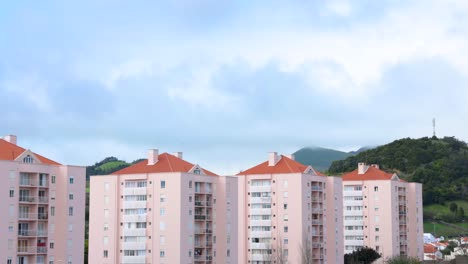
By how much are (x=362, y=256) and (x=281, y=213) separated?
19.3 meters

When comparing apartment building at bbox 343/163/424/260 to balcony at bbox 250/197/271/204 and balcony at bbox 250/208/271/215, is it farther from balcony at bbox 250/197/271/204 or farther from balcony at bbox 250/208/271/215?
balcony at bbox 250/197/271/204

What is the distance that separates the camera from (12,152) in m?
69.9

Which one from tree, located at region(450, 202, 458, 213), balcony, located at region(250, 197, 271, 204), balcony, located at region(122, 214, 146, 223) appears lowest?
balcony, located at region(122, 214, 146, 223)

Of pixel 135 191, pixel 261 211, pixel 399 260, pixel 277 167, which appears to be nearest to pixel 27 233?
pixel 135 191

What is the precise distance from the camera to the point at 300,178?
97.5 m

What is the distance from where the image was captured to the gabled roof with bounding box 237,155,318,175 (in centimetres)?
9956

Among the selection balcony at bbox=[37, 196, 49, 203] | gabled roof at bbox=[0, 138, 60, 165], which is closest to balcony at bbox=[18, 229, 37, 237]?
balcony at bbox=[37, 196, 49, 203]

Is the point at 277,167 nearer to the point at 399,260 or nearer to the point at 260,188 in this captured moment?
the point at 260,188

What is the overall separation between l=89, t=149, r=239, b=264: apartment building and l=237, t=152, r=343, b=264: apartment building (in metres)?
8.49

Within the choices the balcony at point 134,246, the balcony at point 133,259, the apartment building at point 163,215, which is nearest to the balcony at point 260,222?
the apartment building at point 163,215

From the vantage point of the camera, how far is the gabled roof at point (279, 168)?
99562mm

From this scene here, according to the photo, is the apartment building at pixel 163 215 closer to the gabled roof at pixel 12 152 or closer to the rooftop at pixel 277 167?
the rooftop at pixel 277 167

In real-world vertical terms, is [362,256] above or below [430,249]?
above

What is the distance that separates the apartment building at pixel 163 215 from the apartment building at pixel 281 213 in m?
8.49
